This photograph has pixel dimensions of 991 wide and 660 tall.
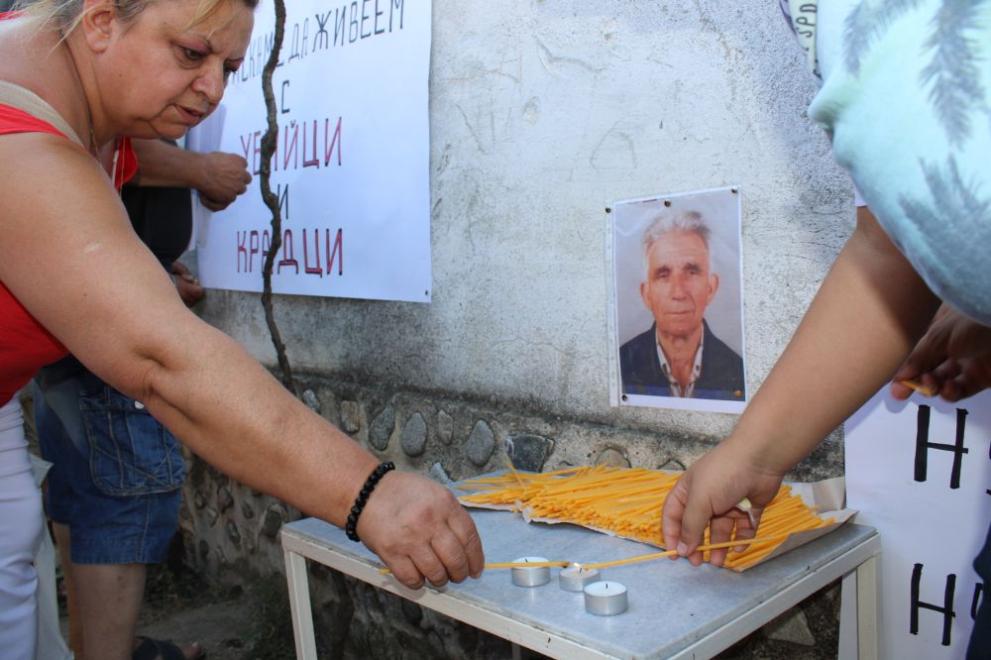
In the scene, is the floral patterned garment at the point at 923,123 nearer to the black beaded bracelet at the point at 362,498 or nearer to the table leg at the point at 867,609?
the black beaded bracelet at the point at 362,498

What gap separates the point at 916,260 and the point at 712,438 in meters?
1.19

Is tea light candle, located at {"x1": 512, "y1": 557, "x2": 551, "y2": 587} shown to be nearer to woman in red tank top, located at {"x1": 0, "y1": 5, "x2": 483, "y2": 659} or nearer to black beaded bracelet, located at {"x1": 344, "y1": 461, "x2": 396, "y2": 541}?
woman in red tank top, located at {"x1": 0, "y1": 5, "x2": 483, "y2": 659}

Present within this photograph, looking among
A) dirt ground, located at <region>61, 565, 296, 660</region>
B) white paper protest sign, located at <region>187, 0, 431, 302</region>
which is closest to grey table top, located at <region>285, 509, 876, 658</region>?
white paper protest sign, located at <region>187, 0, 431, 302</region>

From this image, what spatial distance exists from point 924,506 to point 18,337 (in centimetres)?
157

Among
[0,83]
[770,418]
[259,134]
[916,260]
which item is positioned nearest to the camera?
[916,260]

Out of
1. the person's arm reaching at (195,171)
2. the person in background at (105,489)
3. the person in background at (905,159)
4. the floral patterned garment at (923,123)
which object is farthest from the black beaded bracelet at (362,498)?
the person's arm reaching at (195,171)

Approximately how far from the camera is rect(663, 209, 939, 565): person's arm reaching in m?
0.87

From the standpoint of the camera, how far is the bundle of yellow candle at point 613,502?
4.50 feet

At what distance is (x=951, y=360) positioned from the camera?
124 cm

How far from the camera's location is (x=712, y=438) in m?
1.78

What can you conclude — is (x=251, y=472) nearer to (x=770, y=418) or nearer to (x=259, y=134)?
(x=770, y=418)

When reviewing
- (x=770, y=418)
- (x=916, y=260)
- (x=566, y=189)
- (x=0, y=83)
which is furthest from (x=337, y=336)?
(x=916, y=260)

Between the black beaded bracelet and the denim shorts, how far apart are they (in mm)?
1364

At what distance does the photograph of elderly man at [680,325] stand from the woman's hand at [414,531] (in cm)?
79
